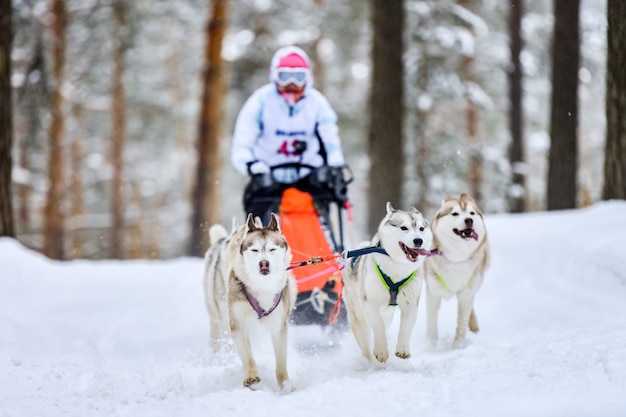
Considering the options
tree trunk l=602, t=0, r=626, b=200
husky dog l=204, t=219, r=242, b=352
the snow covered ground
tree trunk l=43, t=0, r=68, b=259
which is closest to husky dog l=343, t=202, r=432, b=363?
the snow covered ground

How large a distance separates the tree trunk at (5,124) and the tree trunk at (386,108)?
5414 millimetres

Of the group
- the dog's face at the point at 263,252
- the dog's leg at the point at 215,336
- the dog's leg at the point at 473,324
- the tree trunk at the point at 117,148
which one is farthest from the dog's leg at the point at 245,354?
the tree trunk at the point at 117,148

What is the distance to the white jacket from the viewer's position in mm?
5797

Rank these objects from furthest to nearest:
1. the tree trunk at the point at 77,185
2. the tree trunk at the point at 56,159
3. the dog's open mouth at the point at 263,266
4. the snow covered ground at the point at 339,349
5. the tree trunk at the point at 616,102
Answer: the tree trunk at the point at 77,185, the tree trunk at the point at 56,159, the tree trunk at the point at 616,102, the dog's open mouth at the point at 263,266, the snow covered ground at the point at 339,349

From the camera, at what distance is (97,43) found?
18719 mm

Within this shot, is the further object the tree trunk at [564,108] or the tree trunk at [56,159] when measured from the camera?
Answer: the tree trunk at [56,159]

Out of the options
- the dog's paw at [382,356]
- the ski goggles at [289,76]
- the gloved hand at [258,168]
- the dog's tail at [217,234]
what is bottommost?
the dog's paw at [382,356]

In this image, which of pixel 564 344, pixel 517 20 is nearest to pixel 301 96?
pixel 564 344

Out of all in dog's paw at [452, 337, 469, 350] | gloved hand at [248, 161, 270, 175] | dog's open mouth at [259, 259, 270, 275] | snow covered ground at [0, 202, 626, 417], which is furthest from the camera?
gloved hand at [248, 161, 270, 175]

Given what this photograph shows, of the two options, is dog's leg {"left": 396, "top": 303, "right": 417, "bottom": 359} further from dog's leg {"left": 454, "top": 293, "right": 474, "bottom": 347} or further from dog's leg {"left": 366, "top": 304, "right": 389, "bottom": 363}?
dog's leg {"left": 454, "top": 293, "right": 474, "bottom": 347}

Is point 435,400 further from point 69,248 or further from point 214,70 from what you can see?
point 69,248

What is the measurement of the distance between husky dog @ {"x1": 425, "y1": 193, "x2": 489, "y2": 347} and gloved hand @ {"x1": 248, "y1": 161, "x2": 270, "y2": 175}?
4.81 ft

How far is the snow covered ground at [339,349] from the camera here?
11.3 feet

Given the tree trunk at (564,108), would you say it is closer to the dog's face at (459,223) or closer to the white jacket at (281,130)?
the white jacket at (281,130)
